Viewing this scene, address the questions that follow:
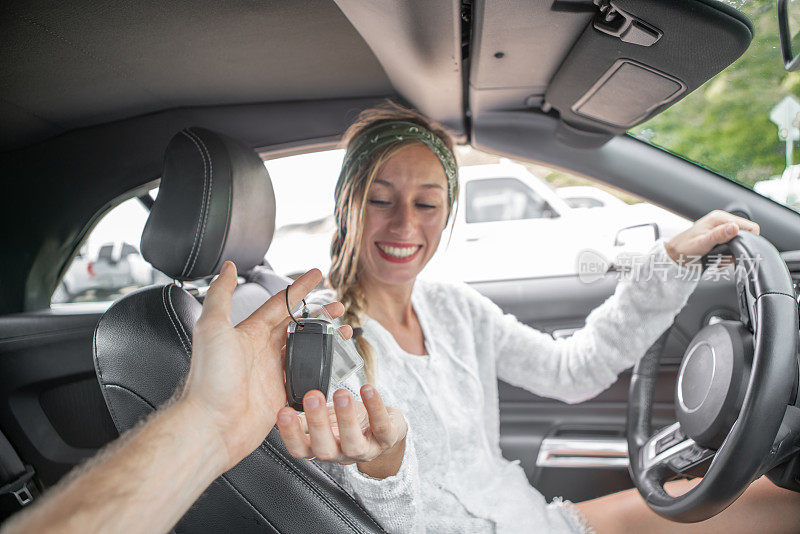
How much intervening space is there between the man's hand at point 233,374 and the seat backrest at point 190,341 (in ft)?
0.92

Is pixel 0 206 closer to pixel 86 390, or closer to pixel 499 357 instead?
pixel 86 390

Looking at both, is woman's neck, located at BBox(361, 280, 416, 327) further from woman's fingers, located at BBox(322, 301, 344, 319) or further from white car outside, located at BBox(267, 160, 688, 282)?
woman's fingers, located at BBox(322, 301, 344, 319)

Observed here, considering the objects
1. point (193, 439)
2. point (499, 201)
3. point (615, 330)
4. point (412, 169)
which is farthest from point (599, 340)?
point (499, 201)

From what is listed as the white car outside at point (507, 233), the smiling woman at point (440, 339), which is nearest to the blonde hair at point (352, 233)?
the smiling woman at point (440, 339)

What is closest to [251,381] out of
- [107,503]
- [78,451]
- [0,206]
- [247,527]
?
[107,503]

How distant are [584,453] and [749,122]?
119cm

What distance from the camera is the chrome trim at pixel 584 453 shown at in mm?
1896

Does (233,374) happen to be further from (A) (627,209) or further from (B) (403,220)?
(A) (627,209)

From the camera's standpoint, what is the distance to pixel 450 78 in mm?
1462

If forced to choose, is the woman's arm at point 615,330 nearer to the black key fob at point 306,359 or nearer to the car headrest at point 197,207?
the car headrest at point 197,207

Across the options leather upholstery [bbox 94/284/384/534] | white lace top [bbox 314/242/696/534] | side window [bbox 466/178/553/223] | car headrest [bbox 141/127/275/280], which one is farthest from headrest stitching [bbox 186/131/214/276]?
side window [bbox 466/178/553/223]

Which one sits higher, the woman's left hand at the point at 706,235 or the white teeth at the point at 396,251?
the woman's left hand at the point at 706,235

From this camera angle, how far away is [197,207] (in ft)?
3.95

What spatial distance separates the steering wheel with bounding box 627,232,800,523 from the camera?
963 millimetres
